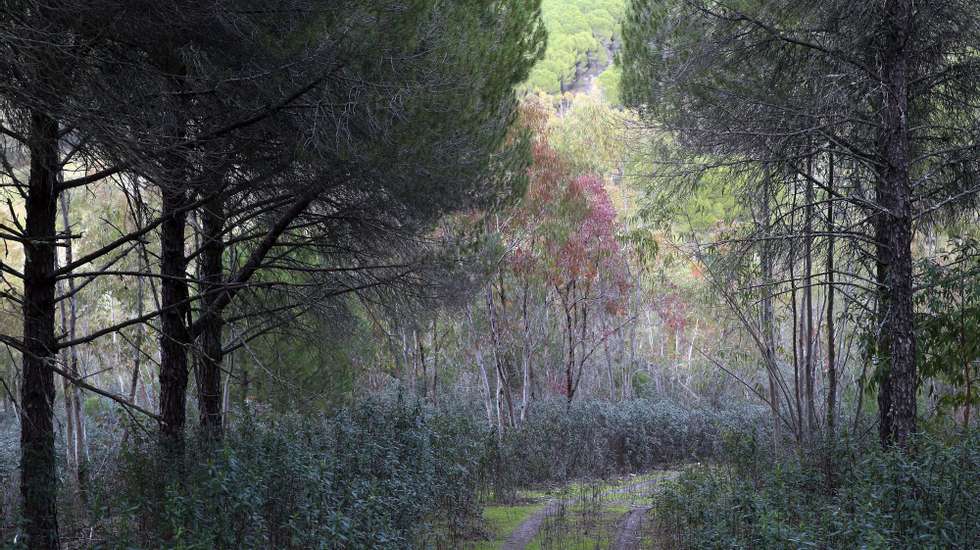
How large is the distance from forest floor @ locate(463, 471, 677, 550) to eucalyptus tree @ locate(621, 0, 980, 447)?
10.9ft

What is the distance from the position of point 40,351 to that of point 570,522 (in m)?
6.96

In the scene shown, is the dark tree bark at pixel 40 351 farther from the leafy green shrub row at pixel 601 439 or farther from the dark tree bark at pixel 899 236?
the leafy green shrub row at pixel 601 439

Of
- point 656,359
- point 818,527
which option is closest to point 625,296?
point 656,359

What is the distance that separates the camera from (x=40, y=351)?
5516 millimetres

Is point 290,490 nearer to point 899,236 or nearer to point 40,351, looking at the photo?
point 40,351

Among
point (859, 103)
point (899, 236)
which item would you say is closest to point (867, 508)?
point (899, 236)

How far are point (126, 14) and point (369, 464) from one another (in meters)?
4.51

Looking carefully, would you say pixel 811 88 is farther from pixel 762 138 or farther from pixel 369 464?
pixel 369 464

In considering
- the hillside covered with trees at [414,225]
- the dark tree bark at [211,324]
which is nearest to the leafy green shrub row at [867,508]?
the hillside covered with trees at [414,225]

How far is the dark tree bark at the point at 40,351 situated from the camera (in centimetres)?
515

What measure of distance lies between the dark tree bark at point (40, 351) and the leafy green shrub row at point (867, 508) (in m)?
4.57

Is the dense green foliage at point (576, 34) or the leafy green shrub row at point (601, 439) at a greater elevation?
the dense green foliage at point (576, 34)

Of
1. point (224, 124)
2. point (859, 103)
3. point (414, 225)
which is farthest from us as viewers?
point (414, 225)

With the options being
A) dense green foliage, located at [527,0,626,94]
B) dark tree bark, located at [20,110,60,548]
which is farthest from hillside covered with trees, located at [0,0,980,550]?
dense green foliage, located at [527,0,626,94]
